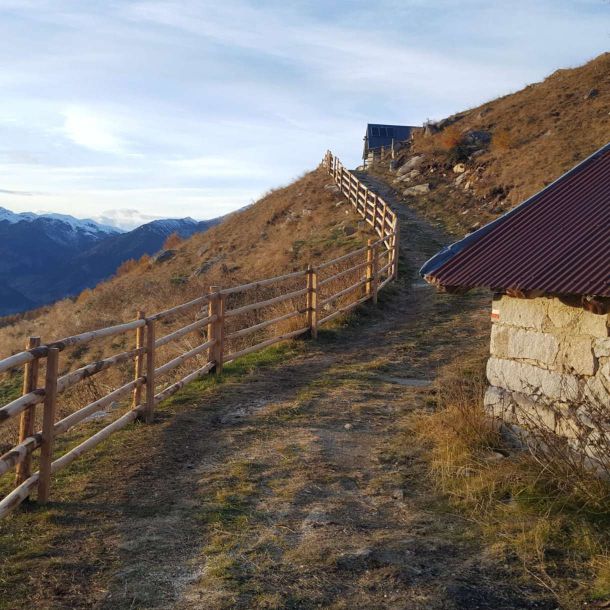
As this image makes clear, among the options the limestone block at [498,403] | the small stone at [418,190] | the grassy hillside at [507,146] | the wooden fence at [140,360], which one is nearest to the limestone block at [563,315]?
the limestone block at [498,403]

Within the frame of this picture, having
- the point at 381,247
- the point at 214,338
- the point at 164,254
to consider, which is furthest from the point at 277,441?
the point at 164,254

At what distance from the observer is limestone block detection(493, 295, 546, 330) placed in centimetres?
583

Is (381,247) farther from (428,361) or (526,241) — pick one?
(526,241)

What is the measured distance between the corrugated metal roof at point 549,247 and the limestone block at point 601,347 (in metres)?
0.51

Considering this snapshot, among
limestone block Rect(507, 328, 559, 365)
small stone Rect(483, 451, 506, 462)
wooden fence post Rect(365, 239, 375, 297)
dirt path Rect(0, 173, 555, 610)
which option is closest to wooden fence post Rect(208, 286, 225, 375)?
dirt path Rect(0, 173, 555, 610)

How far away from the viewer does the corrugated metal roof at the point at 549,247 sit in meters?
5.31

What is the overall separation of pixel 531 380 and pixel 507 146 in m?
25.8

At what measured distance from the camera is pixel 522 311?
19.6 ft

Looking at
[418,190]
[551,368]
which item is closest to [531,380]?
[551,368]

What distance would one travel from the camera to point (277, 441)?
659cm

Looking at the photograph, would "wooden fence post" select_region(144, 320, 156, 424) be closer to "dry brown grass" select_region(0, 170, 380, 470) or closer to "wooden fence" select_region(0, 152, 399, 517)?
"wooden fence" select_region(0, 152, 399, 517)

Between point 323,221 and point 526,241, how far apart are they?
21.9 metres

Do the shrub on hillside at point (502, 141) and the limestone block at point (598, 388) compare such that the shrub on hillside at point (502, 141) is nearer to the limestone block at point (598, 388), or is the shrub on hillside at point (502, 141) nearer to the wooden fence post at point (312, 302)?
the wooden fence post at point (312, 302)

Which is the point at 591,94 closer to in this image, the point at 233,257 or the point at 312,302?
the point at 233,257
